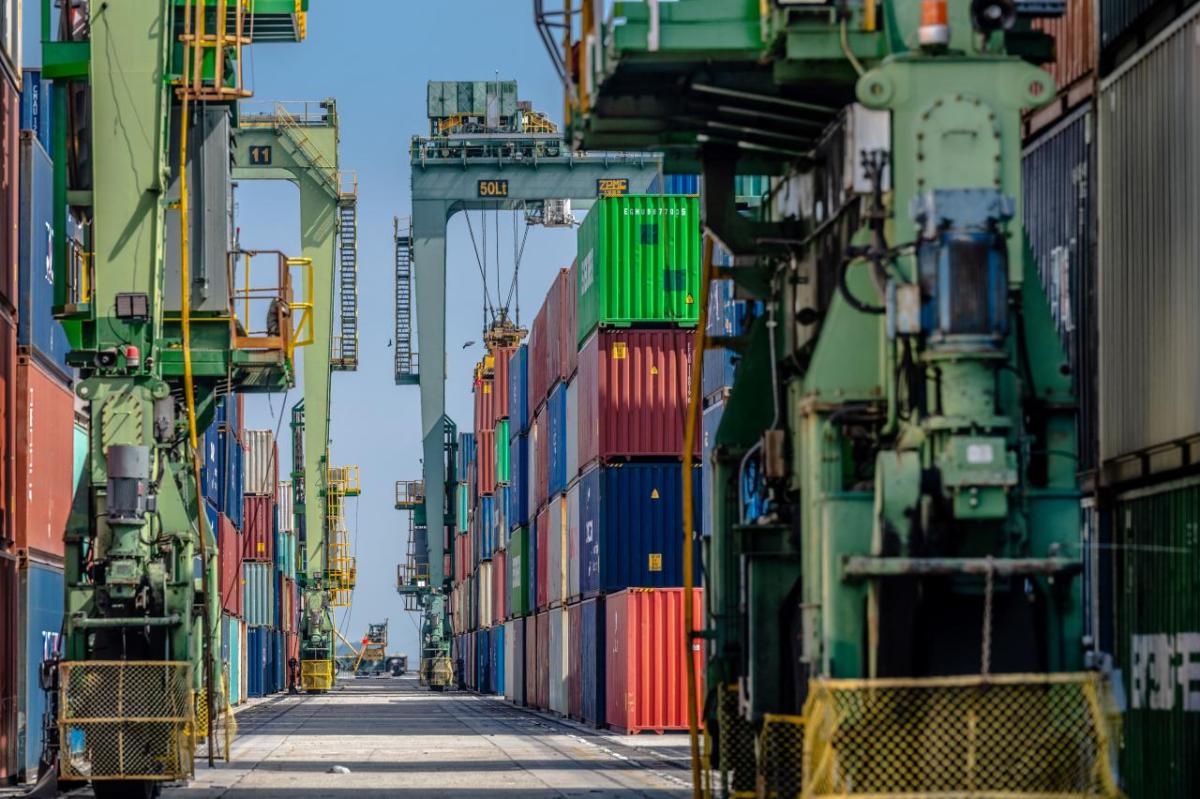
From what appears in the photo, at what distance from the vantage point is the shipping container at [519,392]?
55812mm

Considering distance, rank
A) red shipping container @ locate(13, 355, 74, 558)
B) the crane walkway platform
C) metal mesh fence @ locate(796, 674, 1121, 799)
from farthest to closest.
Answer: red shipping container @ locate(13, 355, 74, 558)
the crane walkway platform
metal mesh fence @ locate(796, 674, 1121, 799)

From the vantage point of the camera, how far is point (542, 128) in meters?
62.6

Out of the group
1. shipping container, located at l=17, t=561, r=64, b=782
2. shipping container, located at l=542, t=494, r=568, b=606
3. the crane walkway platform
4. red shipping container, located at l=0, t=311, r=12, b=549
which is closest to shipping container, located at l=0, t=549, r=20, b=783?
shipping container, located at l=17, t=561, r=64, b=782

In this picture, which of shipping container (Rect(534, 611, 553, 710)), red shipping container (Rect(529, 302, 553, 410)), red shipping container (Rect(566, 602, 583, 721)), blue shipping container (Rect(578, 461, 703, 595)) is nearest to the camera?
blue shipping container (Rect(578, 461, 703, 595))

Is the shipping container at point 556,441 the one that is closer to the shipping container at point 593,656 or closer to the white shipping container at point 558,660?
the white shipping container at point 558,660

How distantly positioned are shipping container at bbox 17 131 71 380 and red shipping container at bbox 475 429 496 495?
45957 millimetres

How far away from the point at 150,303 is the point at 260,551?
56.7 meters

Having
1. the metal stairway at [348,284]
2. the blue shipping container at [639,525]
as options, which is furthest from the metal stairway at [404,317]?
the blue shipping container at [639,525]

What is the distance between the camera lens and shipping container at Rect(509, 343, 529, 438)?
183 ft

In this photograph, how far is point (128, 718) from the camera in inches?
722

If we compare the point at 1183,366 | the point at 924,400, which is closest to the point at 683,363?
the point at 1183,366

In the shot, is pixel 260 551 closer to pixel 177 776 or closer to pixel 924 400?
pixel 177 776

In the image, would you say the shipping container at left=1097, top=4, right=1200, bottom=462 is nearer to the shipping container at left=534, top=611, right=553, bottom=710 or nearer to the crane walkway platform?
the crane walkway platform

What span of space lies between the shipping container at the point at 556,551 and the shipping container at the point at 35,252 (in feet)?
66.9
